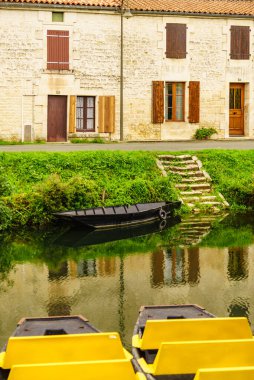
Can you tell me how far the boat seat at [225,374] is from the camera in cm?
696

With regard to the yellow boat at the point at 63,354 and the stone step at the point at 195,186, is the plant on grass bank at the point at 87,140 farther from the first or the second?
the yellow boat at the point at 63,354

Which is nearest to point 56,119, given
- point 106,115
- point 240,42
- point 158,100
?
point 106,115

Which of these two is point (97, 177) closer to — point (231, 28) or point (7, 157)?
point (7, 157)

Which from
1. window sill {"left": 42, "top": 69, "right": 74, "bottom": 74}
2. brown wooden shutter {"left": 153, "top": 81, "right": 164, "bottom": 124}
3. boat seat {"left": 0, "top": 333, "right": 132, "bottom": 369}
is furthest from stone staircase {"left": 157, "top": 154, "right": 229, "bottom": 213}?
boat seat {"left": 0, "top": 333, "right": 132, "bottom": 369}

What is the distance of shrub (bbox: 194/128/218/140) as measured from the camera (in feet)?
105

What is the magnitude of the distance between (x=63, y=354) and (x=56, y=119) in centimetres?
2324

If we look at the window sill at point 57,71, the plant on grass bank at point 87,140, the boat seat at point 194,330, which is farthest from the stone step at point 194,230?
the window sill at point 57,71

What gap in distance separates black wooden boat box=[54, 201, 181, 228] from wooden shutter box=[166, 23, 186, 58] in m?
11.5

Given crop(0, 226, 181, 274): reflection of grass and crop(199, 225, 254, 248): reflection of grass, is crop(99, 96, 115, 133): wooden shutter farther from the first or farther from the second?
crop(0, 226, 181, 274): reflection of grass

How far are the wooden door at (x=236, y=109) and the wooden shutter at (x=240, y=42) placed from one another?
1.42 meters

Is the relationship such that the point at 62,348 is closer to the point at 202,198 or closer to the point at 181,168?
the point at 202,198

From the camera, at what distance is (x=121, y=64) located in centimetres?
3103

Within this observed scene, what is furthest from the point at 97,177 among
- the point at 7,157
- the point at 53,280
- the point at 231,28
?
the point at 231,28

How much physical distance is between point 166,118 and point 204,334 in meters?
23.9
